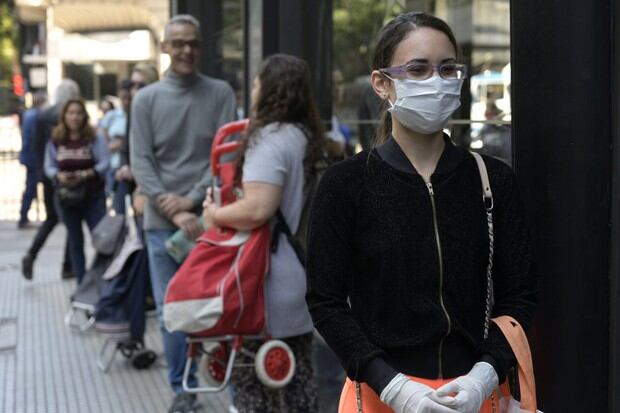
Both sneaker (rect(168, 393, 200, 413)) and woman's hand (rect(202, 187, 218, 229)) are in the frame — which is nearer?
woman's hand (rect(202, 187, 218, 229))

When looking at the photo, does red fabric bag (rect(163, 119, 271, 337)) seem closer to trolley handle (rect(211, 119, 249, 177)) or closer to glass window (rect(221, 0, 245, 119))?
trolley handle (rect(211, 119, 249, 177))

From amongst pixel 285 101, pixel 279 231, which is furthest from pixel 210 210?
pixel 285 101

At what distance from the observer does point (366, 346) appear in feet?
8.05

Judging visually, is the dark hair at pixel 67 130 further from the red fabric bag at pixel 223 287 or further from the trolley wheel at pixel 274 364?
the trolley wheel at pixel 274 364

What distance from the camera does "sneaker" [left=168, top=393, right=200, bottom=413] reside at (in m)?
5.73

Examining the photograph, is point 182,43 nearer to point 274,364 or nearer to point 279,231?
point 279,231

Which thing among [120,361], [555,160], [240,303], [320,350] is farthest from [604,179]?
[120,361]

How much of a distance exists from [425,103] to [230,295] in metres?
2.21

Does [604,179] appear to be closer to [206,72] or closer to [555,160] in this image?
[555,160]

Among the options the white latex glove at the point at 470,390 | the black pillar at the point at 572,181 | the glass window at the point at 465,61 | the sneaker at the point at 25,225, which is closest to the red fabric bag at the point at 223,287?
the glass window at the point at 465,61

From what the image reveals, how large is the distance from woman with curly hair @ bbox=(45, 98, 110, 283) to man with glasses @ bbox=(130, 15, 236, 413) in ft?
11.3

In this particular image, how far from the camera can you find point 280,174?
181 inches

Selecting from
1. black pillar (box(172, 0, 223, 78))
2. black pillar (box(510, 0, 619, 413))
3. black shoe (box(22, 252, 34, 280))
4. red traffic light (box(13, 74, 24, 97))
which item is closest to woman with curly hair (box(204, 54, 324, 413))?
black pillar (box(510, 0, 619, 413))

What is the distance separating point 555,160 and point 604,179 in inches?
5.4
